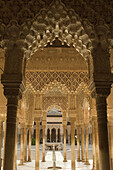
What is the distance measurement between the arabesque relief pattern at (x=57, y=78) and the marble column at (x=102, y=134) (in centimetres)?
446

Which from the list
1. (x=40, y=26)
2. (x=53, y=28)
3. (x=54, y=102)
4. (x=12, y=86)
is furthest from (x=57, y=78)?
(x=12, y=86)

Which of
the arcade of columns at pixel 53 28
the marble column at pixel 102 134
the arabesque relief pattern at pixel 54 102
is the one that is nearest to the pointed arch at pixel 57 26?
the arcade of columns at pixel 53 28

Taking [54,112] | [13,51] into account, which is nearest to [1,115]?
[13,51]

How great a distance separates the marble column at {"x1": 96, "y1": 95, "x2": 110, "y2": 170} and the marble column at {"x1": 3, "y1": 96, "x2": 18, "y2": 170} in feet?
5.11

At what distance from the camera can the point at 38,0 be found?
3814 millimetres

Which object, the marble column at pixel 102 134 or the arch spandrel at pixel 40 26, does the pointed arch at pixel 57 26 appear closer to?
the arch spandrel at pixel 40 26

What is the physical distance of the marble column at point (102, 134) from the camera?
3.22 meters

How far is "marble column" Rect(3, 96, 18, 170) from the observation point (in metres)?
3.22

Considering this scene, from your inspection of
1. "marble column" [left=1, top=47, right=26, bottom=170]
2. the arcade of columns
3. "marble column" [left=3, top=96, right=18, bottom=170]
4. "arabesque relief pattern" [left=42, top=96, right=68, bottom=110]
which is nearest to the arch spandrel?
the arcade of columns

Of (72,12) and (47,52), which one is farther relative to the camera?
(47,52)

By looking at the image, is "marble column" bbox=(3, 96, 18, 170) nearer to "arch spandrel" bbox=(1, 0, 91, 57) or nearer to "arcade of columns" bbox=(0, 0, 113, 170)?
"arcade of columns" bbox=(0, 0, 113, 170)

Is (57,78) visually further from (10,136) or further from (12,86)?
(10,136)

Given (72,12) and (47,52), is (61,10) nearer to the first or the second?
(72,12)

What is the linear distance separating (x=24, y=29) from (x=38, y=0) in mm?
696
